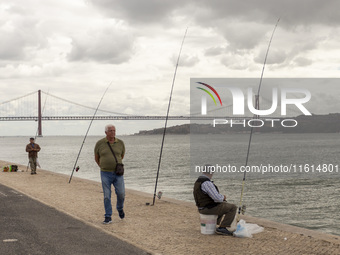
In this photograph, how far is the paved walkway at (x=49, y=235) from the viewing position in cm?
656

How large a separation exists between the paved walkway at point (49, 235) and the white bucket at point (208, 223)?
1.39 m

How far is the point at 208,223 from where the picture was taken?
771cm

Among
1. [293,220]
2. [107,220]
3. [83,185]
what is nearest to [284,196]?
[293,220]

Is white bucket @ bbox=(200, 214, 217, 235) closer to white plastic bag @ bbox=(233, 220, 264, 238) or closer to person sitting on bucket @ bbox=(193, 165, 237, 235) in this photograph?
person sitting on bucket @ bbox=(193, 165, 237, 235)

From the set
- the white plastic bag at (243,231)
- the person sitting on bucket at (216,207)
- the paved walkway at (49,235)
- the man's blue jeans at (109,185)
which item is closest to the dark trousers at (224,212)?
the person sitting on bucket at (216,207)

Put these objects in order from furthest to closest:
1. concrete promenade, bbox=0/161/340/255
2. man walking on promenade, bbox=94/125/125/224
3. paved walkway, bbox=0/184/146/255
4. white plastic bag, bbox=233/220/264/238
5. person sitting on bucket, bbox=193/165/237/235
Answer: man walking on promenade, bbox=94/125/125/224 → person sitting on bucket, bbox=193/165/237/235 → white plastic bag, bbox=233/220/264/238 → concrete promenade, bbox=0/161/340/255 → paved walkway, bbox=0/184/146/255

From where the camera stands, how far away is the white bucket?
7.69m

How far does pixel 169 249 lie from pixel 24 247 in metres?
2.00

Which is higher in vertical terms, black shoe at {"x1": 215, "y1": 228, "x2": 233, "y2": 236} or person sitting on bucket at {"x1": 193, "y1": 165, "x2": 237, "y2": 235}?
person sitting on bucket at {"x1": 193, "y1": 165, "x2": 237, "y2": 235}

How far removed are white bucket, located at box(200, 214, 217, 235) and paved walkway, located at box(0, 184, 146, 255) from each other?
4.57 ft

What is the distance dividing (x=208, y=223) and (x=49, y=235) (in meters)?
2.47

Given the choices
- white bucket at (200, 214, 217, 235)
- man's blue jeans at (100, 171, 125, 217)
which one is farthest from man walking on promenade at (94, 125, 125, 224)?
white bucket at (200, 214, 217, 235)

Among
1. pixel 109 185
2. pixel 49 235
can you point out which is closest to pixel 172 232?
pixel 109 185

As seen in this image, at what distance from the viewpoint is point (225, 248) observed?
22.4 ft
